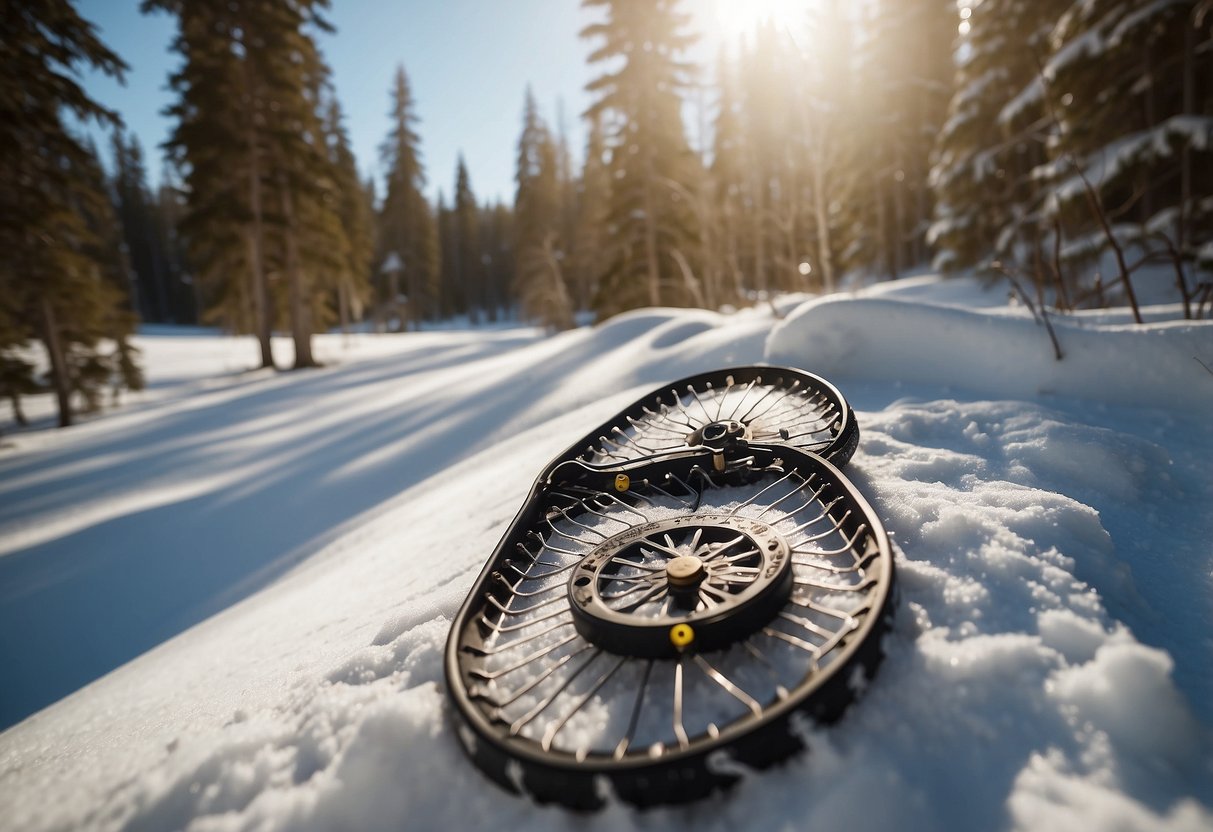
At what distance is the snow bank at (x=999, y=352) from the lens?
195 centimetres

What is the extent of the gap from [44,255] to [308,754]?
42.0 ft

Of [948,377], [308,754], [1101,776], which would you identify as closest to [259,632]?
[308,754]

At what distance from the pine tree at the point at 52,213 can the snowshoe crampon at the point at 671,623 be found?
911cm

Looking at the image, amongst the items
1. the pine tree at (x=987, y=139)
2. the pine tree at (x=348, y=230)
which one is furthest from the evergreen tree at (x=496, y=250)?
the pine tree at (x=987, y=139)

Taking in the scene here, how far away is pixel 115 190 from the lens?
40.2m

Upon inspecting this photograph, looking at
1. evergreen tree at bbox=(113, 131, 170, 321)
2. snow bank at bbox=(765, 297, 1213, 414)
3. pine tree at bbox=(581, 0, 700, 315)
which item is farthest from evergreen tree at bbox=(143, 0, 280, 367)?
evergreen tree at bbox=(113, 131, 170, 321)

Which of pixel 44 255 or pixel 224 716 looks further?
pixel 44 255

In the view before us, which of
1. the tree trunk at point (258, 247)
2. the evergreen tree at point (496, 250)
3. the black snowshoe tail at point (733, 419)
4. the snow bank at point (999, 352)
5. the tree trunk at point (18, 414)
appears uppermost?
the evergreen tree at point (496, 250)

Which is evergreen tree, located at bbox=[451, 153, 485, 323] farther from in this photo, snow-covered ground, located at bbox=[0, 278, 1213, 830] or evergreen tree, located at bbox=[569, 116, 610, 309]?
snow-covered ground, located at bbox=[0, 278, 1213, 830]

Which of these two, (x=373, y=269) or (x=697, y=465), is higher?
(x=373, y=269)

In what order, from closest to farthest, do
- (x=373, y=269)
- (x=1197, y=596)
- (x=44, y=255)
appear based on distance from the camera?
(x=1197, y=596) → (x=44, y=255) → (x=373, y=269)

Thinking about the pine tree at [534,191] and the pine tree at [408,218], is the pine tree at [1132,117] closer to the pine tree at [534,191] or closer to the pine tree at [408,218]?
the pine tree at [534,191]

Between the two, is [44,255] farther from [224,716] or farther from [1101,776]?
[1101,776]

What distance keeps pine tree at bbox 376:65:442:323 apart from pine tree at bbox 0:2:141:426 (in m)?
20.6
